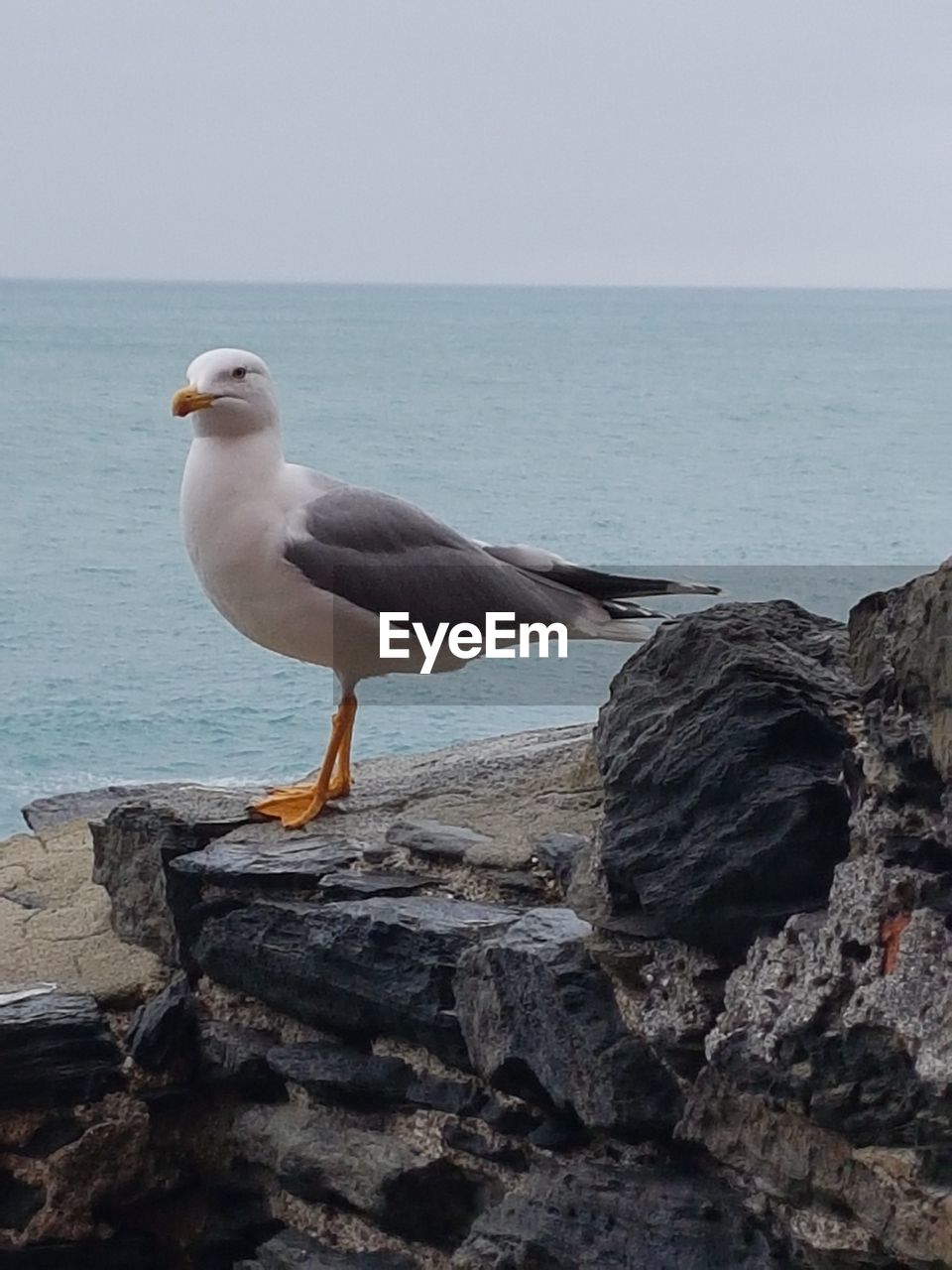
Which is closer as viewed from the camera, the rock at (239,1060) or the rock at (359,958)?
the rock at (359,958)

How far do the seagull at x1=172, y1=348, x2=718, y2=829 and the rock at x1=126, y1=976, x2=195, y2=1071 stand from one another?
0.33 metres

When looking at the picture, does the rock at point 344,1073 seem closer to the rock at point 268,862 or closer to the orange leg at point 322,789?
the rock at point 268,862

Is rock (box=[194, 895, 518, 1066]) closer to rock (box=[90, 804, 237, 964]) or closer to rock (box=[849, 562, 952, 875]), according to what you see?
rock (box=[90, 804, 237, 964])

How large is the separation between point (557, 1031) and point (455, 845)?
0.52 metres

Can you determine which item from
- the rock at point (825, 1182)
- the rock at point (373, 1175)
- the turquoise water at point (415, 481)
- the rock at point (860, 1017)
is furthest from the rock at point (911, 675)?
the turquoise water at point (415, 481)

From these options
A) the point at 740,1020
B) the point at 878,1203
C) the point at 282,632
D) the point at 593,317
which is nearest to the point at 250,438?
the point at 282,632

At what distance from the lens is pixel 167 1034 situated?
3.12m

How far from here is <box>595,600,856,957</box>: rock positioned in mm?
2191

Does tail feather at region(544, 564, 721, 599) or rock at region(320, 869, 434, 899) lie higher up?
tail feather at region(544, 564, 721, 599)

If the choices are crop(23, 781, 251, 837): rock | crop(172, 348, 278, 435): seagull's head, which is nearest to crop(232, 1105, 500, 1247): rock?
crop(23, 781, 251, 837): rock

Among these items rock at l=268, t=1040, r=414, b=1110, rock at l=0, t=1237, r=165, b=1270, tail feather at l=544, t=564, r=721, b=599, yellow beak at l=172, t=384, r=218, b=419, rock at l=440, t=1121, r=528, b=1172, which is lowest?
rock at l=0, t=1237, r=165, b=1270

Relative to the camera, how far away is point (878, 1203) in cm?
201

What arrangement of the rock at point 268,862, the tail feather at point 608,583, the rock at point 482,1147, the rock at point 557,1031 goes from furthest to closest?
1. the tail feather at point 608,583
2. the rock at point 268,862
3. the rock at point 482,1147
4. the rock at point 557,1031

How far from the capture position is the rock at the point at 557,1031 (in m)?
2.39
